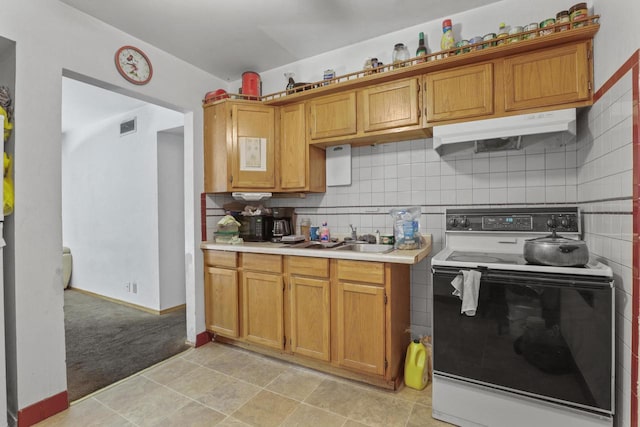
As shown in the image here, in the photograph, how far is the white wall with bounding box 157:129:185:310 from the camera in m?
3.46

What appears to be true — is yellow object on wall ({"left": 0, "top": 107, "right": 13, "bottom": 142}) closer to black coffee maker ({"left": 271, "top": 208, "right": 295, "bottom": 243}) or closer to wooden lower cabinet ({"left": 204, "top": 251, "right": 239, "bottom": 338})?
wooden lower cabinet ({"left": 204, "top": 251, "right": 239, "bottom": 338})

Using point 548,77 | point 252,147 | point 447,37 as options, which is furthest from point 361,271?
point 447,37

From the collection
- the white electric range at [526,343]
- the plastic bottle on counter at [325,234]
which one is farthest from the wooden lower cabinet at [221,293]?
the white electric range at [526,343]

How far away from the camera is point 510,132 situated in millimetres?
1668

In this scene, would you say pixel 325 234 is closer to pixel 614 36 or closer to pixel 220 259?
pixel 220 259

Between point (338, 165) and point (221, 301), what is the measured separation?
1.54 m

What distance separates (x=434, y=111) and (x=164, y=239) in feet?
10.3

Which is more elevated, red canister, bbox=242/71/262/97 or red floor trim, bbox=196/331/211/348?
red canister, bbox=242/71/262/97

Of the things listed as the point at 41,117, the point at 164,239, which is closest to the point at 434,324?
the point at 41,117

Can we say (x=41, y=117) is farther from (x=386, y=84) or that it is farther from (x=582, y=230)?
(x=582, y=230)

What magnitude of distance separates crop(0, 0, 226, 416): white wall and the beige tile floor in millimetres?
340

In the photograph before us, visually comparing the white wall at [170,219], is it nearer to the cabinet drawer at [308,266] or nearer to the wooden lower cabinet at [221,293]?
the wooden lower cabinet at [221,293]

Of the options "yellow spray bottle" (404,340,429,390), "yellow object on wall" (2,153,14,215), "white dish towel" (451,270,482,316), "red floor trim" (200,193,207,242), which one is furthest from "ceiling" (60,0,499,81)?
"yellow spray bottle" (404,340,429,390)

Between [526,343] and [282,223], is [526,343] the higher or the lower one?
the lower one
